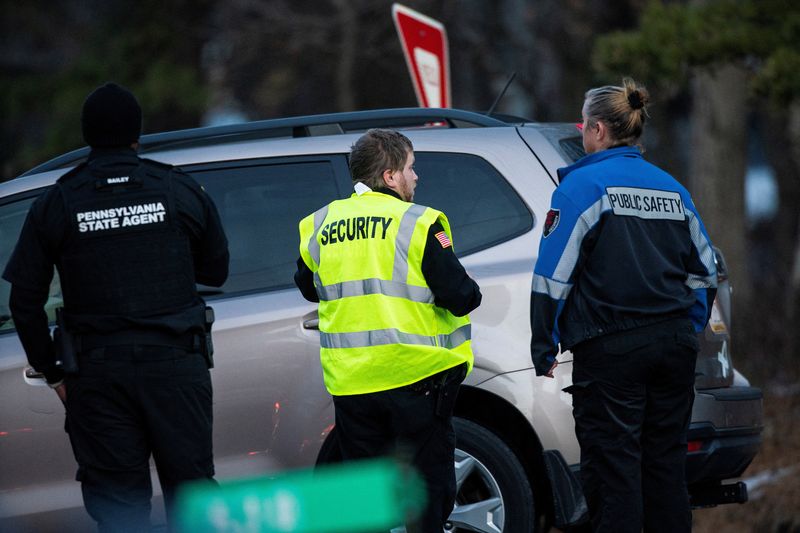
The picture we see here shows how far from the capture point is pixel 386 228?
13.4ft

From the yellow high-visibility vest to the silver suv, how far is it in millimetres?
615

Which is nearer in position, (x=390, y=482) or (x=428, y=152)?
(x=390, y=482)

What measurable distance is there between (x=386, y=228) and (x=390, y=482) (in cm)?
89

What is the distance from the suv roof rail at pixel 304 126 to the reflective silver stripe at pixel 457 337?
116 centimetres

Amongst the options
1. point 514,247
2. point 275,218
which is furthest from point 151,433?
point 514,247

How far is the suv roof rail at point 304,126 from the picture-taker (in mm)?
5113

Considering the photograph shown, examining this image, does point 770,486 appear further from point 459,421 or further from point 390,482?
point 390,482

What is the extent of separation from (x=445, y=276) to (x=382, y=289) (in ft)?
0.71

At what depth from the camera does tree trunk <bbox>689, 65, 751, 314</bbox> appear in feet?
35.4

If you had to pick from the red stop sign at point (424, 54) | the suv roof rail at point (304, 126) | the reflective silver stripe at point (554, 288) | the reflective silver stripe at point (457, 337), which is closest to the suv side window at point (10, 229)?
the suv roof rail at point (304, 126)

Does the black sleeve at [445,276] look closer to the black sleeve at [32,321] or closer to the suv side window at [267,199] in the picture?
the suv side window at [267,199]

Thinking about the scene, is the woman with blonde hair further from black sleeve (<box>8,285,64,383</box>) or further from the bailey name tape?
black sleeve (<box>8,285,64,383</box>)

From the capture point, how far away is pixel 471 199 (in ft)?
16.3

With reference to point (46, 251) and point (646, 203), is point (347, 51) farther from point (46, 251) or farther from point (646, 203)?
point (46, 251)
